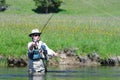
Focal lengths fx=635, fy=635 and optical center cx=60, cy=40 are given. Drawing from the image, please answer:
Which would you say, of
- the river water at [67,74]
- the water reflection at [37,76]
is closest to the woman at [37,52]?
the water reflection at [37,76]

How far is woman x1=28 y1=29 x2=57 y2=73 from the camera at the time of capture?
21.0 m

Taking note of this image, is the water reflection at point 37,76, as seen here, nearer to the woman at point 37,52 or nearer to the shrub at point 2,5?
the woman at point 37,52

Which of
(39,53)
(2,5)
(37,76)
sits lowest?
(37,76)

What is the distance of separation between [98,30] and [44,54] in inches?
860

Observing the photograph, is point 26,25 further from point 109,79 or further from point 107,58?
point 109,79

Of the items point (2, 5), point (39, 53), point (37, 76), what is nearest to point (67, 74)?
point (37, 76)

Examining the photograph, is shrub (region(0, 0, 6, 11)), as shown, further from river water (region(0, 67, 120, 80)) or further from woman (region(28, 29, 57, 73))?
woman (region(28, 29, 57, 73))

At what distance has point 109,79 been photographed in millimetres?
22812

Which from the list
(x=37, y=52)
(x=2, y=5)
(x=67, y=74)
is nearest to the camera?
(x=37, y=52)

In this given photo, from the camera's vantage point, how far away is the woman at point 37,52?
21.0 meters

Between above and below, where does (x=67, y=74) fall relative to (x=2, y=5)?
below

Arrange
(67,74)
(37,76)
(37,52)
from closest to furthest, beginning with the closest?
(37,52), (37,76), (67,74)

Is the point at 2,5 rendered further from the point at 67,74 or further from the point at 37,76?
the point at 37,76

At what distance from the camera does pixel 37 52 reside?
70.3 ft
